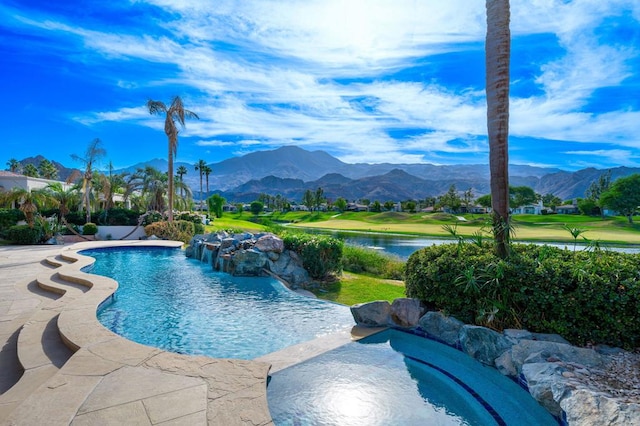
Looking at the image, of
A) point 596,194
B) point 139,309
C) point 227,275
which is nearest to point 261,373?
point 139,309

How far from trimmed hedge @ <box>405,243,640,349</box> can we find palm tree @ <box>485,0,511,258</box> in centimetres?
74

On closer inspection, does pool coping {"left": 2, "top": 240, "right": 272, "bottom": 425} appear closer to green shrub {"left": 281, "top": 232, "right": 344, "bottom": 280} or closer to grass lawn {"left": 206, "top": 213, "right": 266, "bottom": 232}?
green shrub {"left": 281, "top": 232, "right": 344, "bottom": 280}

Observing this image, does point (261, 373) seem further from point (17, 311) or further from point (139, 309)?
point (17, 311)

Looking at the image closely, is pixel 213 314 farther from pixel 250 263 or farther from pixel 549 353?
pixel 549 353

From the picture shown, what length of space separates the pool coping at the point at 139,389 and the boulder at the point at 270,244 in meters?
7.04

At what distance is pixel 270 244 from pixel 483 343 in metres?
8.22

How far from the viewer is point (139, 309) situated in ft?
25.1

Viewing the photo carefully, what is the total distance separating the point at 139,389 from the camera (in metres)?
3.55

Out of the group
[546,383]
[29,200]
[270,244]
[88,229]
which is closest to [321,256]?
[270,244]

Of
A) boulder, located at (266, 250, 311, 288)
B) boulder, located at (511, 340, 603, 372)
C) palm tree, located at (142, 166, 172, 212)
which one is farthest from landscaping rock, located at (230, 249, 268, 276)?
palm tree, located at (142, 166, 172, 212)

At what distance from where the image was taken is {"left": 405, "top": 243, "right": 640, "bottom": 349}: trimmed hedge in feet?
14.8

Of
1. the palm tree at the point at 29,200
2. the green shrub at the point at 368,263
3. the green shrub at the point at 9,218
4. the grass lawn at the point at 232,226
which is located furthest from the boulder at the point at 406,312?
the green shrub at the point at 9,218

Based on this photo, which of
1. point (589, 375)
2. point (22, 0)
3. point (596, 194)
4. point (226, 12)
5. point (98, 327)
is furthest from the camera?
point (596, 194)

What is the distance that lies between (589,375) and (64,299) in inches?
347
